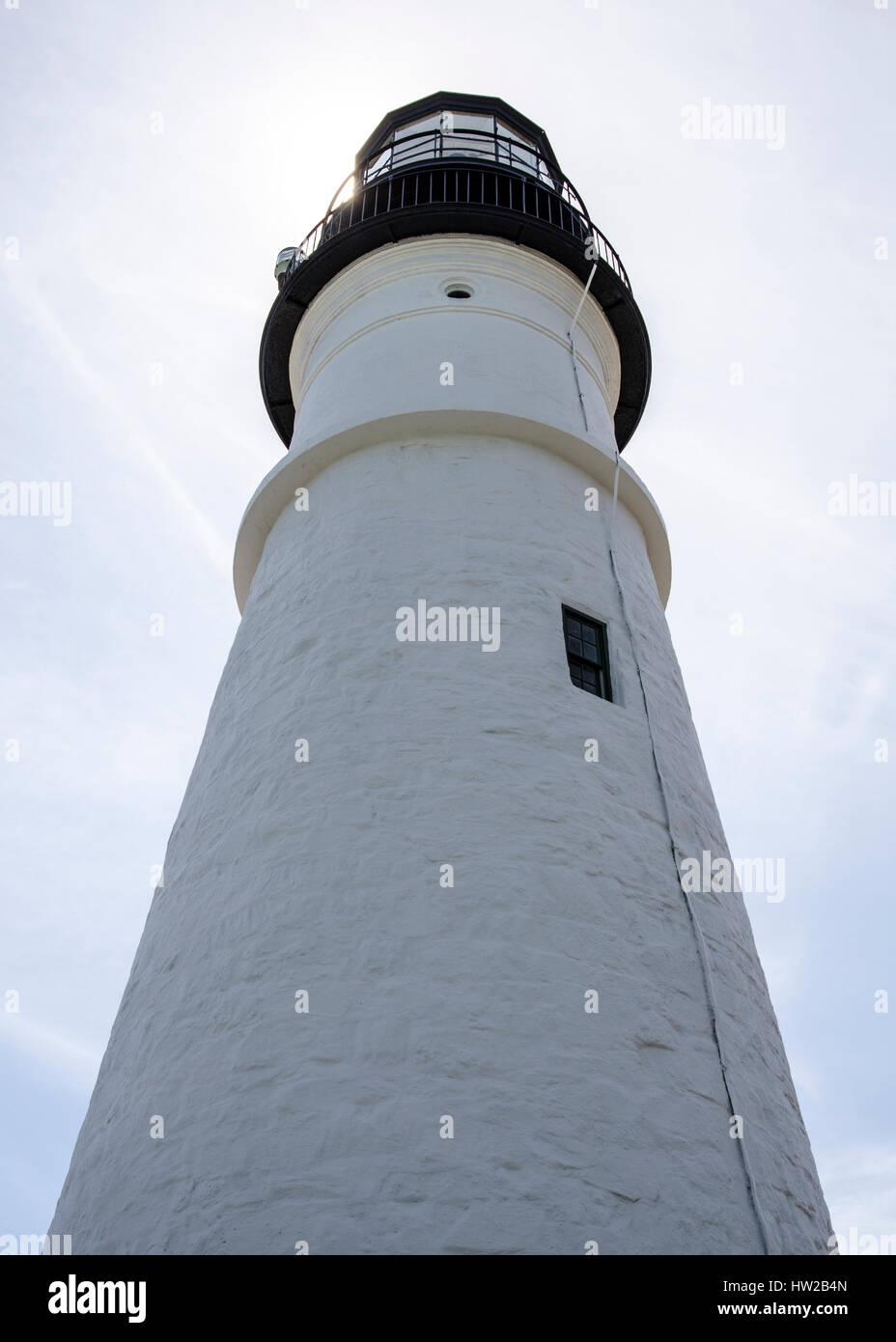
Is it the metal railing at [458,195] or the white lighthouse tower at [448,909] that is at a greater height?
the metal railing at [458,195]

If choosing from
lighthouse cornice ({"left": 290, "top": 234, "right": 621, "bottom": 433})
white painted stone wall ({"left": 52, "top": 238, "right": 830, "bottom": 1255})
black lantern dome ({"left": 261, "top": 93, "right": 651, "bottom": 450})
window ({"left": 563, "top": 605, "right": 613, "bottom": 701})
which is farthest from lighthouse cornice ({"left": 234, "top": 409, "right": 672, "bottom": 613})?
black lantern dome ({"left": 261, "top": 93, "right": 651, "bottom": 450})

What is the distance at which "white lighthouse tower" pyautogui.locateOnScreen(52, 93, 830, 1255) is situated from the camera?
221 inches

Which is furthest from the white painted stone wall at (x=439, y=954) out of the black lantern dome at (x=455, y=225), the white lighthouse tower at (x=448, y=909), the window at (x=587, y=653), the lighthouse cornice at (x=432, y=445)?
the black lantern dome at (x=455, y=225)

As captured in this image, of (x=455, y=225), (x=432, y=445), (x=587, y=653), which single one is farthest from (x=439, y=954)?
(x=455, y=225)

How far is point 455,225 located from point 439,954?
30.1 feet

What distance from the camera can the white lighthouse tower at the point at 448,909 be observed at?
18.4ft

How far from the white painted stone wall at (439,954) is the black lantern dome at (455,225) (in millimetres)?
4438

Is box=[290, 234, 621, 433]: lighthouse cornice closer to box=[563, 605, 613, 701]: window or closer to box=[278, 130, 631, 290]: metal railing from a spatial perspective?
box=[278, 130, 631, 290]: metal railing

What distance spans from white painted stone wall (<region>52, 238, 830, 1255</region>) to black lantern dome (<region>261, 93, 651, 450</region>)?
4.44m

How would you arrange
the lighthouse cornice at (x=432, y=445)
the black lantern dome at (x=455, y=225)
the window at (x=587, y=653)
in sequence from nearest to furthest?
the window at (x=587, y=653)
the lighthouse cornice at (x=432, y=445)
the black lantern dome at (x=455, y=225)

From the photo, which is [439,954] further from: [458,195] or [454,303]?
[458,195]

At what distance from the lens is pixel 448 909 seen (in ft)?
21.5

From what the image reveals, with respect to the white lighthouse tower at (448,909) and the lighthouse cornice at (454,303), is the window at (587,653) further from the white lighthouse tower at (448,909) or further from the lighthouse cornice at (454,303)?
the lighthouse cornice at (454,303)

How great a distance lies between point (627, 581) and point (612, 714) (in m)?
1.87
